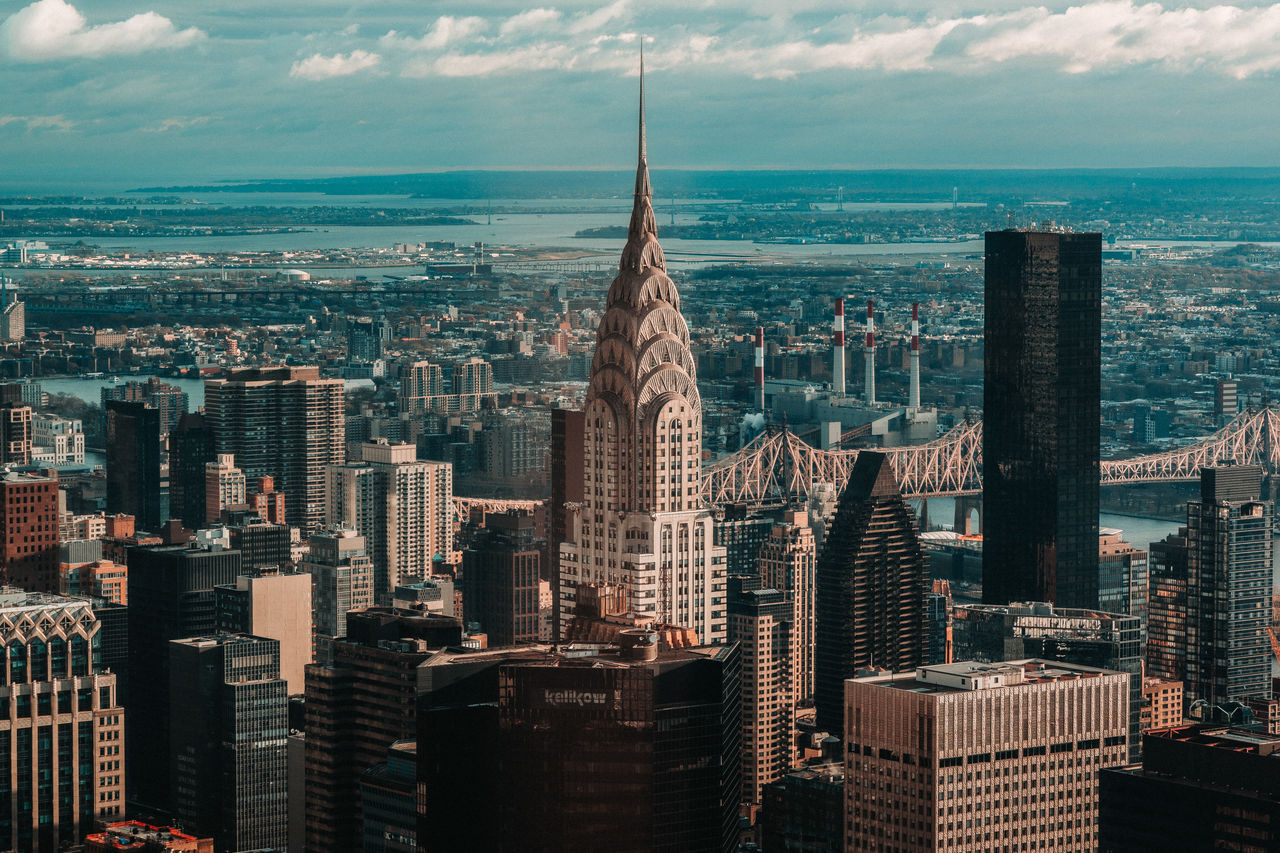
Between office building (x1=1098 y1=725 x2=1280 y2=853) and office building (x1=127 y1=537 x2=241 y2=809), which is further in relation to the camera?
office building (x1=127 y1=537 x2=241 y2=809)

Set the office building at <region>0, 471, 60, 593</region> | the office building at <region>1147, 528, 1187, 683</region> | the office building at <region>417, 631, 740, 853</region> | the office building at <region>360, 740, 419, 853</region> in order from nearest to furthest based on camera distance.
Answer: the office building at <region>417, 631, 740, 853</region> → the office building at <region>360, 740, 419, 853</region> → the office building at <region>1147, 528, 1187, 683</region> → the office building at <region>0, 471, 60, 593</region>

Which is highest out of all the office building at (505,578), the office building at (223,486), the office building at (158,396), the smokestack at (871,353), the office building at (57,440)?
the smokestack at (871,353)

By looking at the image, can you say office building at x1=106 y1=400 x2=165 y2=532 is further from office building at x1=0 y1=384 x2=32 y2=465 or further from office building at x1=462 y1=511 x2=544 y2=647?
office building at x1=462 y1=511 x2=544 y2=647

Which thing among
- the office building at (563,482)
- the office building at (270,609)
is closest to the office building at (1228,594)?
the office building at (563,482)

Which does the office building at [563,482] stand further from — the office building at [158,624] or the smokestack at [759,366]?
the smokestack at [759,366]

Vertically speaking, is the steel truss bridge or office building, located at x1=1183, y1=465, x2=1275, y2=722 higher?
the steel truss bridge

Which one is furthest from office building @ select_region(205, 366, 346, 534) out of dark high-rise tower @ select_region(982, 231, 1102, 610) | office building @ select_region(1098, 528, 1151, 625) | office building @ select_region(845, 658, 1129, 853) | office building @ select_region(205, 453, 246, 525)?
office building @ select_region(845, 658, 1129, 853)
